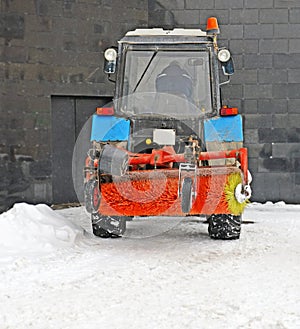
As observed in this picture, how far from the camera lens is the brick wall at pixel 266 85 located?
30.8 feet

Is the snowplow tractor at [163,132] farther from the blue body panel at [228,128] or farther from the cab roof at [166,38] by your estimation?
the blue body panel at [228,128]

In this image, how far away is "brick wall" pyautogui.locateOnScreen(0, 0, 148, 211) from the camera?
8422 mm

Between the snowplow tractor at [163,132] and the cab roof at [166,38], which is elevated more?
the cab roof at [166,38]

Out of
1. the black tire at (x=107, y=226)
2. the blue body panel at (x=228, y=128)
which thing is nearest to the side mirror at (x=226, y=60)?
the blue body panel at (x=228, y=128)

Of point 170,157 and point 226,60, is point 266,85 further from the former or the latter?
point 170,157

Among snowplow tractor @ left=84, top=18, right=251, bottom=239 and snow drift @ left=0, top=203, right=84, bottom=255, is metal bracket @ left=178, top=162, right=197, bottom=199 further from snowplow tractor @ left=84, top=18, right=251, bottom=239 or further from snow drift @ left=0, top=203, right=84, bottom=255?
snow drift @ left=0, top=203, right=84, bottom=255

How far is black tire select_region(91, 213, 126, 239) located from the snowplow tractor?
1 centimetres

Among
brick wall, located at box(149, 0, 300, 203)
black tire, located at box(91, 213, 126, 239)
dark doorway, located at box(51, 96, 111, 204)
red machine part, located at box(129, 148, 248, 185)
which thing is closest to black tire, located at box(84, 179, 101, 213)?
red machine part, located at box(129, 148, 248, 185)

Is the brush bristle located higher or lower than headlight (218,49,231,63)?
lower

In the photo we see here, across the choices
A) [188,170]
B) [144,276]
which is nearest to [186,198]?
[188,170]

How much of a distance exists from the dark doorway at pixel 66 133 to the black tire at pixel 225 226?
12.5ft

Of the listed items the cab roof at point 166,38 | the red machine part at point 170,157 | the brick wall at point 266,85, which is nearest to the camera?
the red machine part at point 170,157

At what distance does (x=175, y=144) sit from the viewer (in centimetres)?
591

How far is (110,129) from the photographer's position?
Result: 6.46 m
